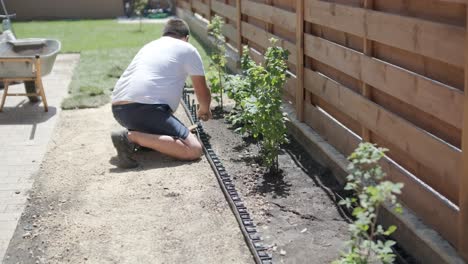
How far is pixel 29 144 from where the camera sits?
279 inches

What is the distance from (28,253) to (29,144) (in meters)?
2.92

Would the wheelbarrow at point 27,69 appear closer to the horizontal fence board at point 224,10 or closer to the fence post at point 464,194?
the horizontal fence board at point 224,10

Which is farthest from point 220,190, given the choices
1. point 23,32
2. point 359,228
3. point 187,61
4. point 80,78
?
point 23,32

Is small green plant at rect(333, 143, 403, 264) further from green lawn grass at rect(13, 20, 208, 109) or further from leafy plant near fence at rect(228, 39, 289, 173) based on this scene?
green lawn grass at rect(13, 20, 208, 109)

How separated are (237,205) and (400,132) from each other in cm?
139

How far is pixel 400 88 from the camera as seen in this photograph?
404cm

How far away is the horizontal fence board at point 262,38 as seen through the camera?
6.62 meters

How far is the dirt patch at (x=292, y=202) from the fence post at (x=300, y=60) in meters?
0.36

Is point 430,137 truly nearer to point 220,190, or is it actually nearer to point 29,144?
point 220,190

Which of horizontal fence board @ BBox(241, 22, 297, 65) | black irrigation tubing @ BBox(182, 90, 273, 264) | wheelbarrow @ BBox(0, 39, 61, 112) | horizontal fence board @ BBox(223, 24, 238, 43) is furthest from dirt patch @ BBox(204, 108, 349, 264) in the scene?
horizontal fence board @ BBox(223, 24, 238, 43)

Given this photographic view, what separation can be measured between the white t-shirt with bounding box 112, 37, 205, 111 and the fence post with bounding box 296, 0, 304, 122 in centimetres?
95

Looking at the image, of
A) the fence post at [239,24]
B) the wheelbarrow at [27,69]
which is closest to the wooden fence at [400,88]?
the fence post at [239,24]

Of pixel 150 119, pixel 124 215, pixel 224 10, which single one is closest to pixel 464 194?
pixel 124 215

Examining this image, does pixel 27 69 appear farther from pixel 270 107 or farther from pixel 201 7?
pixel 201 7
